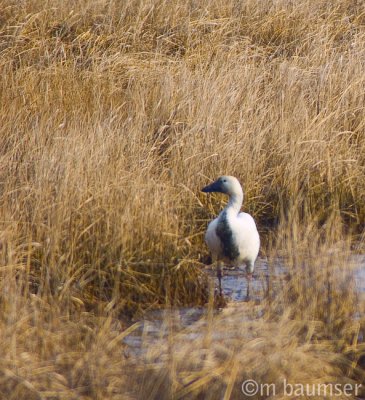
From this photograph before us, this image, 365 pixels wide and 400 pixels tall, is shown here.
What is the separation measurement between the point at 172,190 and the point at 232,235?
914 mm

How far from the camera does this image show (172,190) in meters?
5.92

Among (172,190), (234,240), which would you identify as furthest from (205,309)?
(172,190)

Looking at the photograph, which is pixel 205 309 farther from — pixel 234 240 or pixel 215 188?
pixel 215 188

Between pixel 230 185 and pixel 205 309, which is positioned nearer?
→ pixel 205 309

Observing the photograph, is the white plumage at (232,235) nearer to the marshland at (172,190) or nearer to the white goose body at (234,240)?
the white goose body at (234,240)

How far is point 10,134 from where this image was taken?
6477 millimetres

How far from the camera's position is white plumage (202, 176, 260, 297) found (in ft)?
16.8

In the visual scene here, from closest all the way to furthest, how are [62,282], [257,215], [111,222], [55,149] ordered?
[62,282]
[111,222]
[55,149]
[257,215]

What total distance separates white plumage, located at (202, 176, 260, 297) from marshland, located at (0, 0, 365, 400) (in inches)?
5.6

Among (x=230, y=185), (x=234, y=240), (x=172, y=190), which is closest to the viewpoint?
(x=234, y=240)

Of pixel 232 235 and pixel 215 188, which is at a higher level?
pixel 215 188

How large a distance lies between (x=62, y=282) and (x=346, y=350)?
1.43m

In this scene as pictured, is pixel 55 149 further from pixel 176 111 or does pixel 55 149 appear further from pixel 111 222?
pixel 176 111

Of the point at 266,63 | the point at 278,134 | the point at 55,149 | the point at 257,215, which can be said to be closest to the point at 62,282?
the point at 55,149
